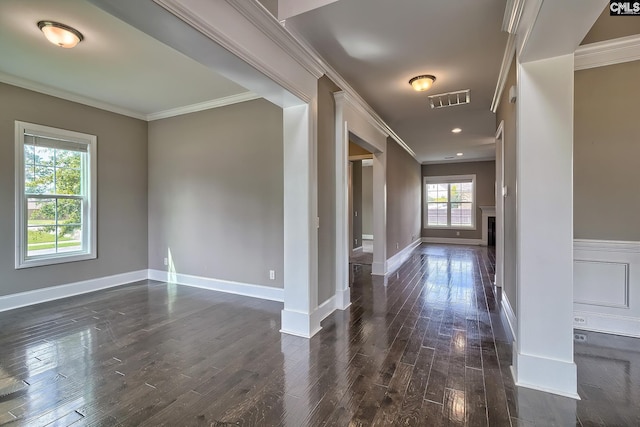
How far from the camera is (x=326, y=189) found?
3.28m

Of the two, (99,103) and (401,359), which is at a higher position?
(99,103)

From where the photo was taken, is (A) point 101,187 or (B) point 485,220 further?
(B) point 485,220

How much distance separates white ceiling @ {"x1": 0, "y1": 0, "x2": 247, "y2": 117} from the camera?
2354 mm

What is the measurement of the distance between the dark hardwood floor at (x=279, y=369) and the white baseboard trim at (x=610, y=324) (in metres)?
0.13

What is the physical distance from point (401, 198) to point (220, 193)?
14.2 ft

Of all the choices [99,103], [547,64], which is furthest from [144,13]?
[99,103]

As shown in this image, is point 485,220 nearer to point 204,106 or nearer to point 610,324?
point 610,324

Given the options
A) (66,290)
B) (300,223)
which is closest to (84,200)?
(66,290)

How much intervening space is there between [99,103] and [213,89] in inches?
76.4

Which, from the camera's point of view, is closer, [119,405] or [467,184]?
[119,405]

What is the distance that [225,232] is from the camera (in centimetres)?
427

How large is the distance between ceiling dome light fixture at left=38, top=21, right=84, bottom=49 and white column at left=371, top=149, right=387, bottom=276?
417 centimetres

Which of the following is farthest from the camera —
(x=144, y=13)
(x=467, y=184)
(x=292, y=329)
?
(x=467, y=184)

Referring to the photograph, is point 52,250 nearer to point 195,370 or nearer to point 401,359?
point 195,370
